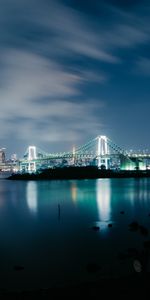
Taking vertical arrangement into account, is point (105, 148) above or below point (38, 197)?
above

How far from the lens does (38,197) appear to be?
108 ft

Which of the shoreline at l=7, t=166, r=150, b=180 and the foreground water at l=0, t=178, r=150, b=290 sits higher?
the shoreline at l=7, t=166, r=150, b=180

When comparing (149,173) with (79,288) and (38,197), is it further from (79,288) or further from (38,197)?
(79,288)

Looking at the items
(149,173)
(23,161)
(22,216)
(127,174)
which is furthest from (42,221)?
(23,161)

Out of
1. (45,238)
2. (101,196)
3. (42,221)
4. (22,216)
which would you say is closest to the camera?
(45,238)

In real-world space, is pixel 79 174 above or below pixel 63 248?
above

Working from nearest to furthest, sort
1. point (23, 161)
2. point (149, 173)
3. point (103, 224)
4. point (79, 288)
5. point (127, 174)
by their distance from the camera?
point (79, 288) → point (103, 224) → point (127, 174) → point (149, 173) → point (23, 161)

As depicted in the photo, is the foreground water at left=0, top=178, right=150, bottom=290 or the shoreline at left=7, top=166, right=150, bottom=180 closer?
→ the foreground water at left=0, top=178, right=150, bottom=290

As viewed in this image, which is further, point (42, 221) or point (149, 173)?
point (149, 173)

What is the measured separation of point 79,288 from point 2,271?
3.47 m

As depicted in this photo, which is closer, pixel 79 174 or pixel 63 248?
pixel 63 248

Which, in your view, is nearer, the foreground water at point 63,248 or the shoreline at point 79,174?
the foreground water at point 63,248

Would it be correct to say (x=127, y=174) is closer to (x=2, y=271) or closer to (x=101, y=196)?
(x=101, y=196)

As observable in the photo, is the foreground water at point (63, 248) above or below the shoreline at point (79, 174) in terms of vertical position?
below
